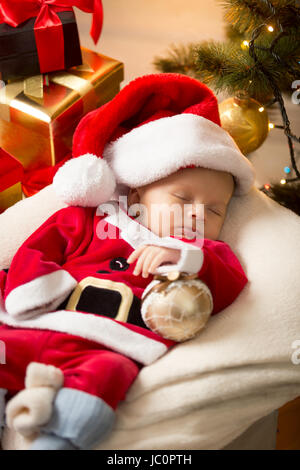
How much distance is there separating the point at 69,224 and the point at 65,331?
0.96 ft

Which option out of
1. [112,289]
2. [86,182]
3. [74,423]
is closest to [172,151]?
[86,182]

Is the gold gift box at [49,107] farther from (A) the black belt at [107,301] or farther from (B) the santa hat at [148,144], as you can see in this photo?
(A) the black belt at [107,301]

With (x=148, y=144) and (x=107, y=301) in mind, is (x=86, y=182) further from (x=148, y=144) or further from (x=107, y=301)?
(x=107, y=301)

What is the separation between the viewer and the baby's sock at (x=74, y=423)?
0.76m

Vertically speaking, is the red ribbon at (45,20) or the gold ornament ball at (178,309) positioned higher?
the red ribbon at (45,20)

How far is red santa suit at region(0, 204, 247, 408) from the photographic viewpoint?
0.87 metres

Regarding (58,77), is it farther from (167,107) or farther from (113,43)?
(113,43)

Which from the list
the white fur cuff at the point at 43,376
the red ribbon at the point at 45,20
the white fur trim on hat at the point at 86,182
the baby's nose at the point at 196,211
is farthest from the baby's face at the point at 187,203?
the red ribbon at the point at 45,20

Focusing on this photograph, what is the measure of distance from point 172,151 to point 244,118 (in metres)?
0.39

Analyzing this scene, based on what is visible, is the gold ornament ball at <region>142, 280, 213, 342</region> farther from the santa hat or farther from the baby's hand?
the santa hat

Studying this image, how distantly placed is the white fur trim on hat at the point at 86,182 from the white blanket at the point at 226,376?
38cm

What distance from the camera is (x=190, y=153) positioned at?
3.40 feet

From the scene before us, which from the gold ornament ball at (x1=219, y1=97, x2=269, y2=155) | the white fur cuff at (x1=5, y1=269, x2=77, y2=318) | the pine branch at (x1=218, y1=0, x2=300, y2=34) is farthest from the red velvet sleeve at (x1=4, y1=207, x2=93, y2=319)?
the pine branch at (x1=218, y1=0, x2=300, y2=34)
